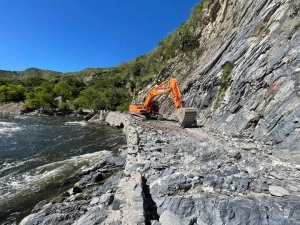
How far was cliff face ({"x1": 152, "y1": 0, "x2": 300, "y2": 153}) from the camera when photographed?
31.3 ft

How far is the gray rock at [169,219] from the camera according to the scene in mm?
4535

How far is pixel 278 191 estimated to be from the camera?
5348 mm

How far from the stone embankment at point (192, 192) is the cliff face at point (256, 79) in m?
1.53

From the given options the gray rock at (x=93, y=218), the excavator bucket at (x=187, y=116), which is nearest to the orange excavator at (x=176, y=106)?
the excavator bucket at (x=187, y=116)

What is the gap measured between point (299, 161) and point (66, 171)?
34.4 feet

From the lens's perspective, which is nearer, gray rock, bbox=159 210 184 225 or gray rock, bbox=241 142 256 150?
gray rock, bbox=159 210 184 225

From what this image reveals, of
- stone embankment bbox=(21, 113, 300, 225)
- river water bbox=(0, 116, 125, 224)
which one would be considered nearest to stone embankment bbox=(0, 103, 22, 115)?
river water bbox=(0, 116, 125, 224)

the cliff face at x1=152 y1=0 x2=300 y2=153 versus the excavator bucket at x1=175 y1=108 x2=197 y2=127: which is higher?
the cliff face at x1=152 y1=0 x2=300 y2=153

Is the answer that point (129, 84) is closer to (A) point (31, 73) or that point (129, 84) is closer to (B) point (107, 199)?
(B) point (107, 199)

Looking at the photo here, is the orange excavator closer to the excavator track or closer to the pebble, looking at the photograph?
the excavator track

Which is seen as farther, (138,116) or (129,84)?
(129,84)

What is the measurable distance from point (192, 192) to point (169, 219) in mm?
1389

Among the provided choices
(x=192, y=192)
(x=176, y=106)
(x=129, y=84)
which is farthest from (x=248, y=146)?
(x=129, y=84)

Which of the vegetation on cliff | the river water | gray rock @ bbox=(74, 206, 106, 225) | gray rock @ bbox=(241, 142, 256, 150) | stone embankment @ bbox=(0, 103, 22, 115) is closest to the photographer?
gray rock @ bbox=(74, 206, 106, 225)
